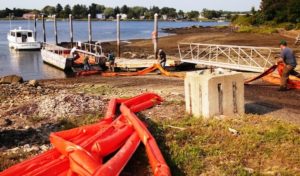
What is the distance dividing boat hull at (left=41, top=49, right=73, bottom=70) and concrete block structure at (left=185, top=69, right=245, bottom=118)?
22.5 meters

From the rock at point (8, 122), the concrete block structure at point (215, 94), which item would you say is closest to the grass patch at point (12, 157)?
the rock at point (8, 122)

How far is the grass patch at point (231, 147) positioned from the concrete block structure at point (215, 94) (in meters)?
0.43

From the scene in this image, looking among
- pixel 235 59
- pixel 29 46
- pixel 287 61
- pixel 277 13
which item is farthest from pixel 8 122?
pixel 277 13

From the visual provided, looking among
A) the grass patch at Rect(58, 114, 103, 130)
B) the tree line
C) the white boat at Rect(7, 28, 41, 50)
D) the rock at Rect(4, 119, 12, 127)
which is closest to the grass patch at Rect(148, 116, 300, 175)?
the grass patch at Rect(58, 114, 103, 130)

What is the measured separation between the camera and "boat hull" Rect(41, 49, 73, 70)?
108 feet

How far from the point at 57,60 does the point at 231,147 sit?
27974mm

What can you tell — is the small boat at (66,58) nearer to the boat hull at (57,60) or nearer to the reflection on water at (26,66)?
the boat hull at (57,60)

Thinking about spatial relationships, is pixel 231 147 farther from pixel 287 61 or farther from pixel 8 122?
pixel 287 61

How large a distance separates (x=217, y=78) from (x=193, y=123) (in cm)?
120

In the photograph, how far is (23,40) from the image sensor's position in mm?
54469

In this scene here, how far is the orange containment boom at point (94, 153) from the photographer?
7195 mm

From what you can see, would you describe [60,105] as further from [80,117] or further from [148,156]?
[148,156]

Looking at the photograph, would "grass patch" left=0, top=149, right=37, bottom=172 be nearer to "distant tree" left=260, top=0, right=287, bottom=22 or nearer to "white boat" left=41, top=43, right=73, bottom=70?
"white boat" left=41, top=43, right=73, bottom=70

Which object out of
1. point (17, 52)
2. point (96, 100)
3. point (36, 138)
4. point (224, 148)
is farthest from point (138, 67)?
point (17, 52)
